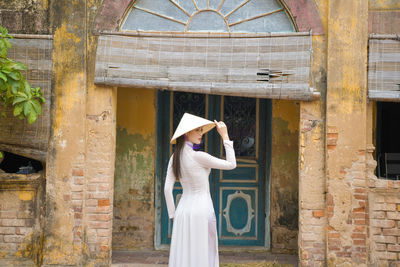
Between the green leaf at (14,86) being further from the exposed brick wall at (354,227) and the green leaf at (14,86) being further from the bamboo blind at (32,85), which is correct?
the exposed brick wall at (354,227)

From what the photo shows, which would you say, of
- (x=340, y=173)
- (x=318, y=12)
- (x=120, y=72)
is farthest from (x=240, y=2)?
(x=340, y=173)

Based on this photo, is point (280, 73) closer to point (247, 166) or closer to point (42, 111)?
point (247, 166)

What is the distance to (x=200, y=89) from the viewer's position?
6102 millimetres

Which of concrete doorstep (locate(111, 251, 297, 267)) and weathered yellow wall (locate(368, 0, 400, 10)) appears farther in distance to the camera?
concrete doorstep (locate(111, 251, 297, 267))

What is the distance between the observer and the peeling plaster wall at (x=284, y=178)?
7395mm

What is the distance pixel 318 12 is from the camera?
6.12 metres

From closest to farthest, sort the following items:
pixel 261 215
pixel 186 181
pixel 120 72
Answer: pixel 186 181, pixel 120 72, pixel 261 215

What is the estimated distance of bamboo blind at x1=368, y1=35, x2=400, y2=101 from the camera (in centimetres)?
599

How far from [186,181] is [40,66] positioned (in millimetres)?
2697

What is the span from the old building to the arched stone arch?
0.04 ft

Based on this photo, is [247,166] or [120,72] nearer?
[120,72]

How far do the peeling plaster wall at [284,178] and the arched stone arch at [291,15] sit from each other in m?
1.60

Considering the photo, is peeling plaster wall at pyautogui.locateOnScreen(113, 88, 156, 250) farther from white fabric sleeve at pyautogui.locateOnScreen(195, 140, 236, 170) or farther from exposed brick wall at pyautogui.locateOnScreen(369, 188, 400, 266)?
exposed brick wall at pyautogui.locateOnScreen(369, 188, 400, 266)

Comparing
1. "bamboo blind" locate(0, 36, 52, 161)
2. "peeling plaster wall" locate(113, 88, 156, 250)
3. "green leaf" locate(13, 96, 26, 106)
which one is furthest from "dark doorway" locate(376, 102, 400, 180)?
"green leaf" locate(13, 96, 26, 106)
